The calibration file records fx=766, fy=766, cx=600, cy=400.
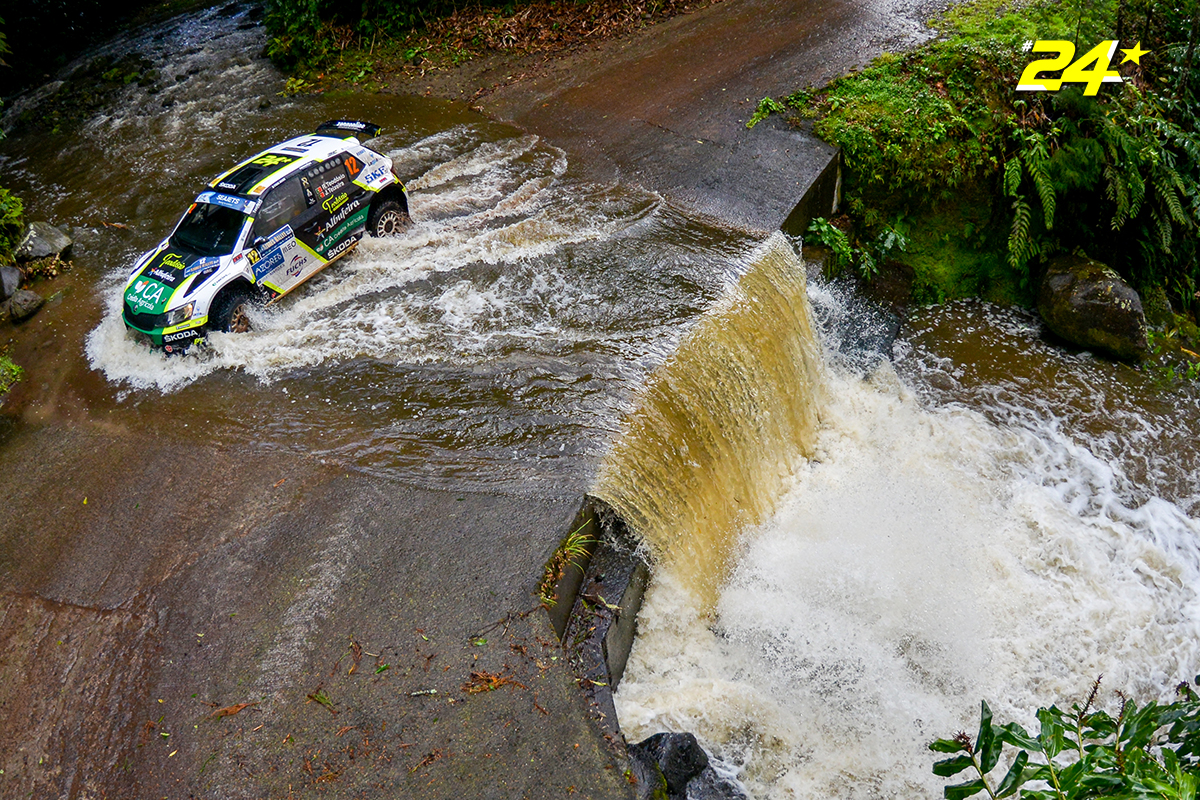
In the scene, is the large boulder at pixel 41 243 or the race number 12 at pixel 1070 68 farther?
the race number 12 at pixel 1070 68

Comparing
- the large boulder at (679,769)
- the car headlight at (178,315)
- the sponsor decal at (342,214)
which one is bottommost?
the large boulder at (679,769)

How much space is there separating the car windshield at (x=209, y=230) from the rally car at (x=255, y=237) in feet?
0.04

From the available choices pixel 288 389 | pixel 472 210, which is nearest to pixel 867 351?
pixel 472 210

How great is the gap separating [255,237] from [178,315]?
120 centimetres

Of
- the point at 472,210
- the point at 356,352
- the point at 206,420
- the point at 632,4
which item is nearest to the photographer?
the point at 206,420

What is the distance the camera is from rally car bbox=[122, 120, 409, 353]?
8.30 metres

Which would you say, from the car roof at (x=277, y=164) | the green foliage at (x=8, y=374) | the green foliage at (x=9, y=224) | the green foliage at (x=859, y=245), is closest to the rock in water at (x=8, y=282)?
the green foliage at (x=9, y=224)

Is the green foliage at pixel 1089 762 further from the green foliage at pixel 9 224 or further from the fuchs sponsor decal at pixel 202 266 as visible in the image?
the green foliage at pixel 9 224

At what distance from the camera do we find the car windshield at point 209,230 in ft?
28.0

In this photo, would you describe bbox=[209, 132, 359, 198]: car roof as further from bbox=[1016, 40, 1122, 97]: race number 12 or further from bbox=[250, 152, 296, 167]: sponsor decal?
bbox=[1016, 40, 1122, 97]: race number 12

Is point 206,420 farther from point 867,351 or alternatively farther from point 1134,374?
point 1134,374

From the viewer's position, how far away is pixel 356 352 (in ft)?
27.8

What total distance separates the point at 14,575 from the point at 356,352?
3.63 m

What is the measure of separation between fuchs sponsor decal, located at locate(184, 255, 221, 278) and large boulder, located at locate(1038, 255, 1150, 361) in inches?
406
